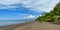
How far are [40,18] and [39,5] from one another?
2.27ft

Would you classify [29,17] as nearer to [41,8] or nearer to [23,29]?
[41,8]

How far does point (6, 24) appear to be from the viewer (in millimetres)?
6094

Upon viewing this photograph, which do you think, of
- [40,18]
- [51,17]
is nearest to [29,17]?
[40,18]

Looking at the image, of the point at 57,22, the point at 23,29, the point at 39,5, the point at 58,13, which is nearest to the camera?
the point at 23,29

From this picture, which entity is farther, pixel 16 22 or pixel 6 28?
pixel 16 22

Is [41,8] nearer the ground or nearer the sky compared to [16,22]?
nearer the sky

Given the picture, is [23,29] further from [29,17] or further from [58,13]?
[58,13]

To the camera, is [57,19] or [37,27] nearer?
[37,27]

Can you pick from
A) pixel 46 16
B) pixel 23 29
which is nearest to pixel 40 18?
pixel 46 16

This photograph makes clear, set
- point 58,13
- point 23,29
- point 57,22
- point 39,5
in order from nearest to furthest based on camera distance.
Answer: point 23,29
point 57,22
point 58,13
point 39,5

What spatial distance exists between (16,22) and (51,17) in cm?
136

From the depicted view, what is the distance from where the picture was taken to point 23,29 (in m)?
5.00

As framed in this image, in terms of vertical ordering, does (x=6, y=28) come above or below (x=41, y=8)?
below

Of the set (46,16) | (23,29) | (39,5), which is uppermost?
Answer: (39,5)
